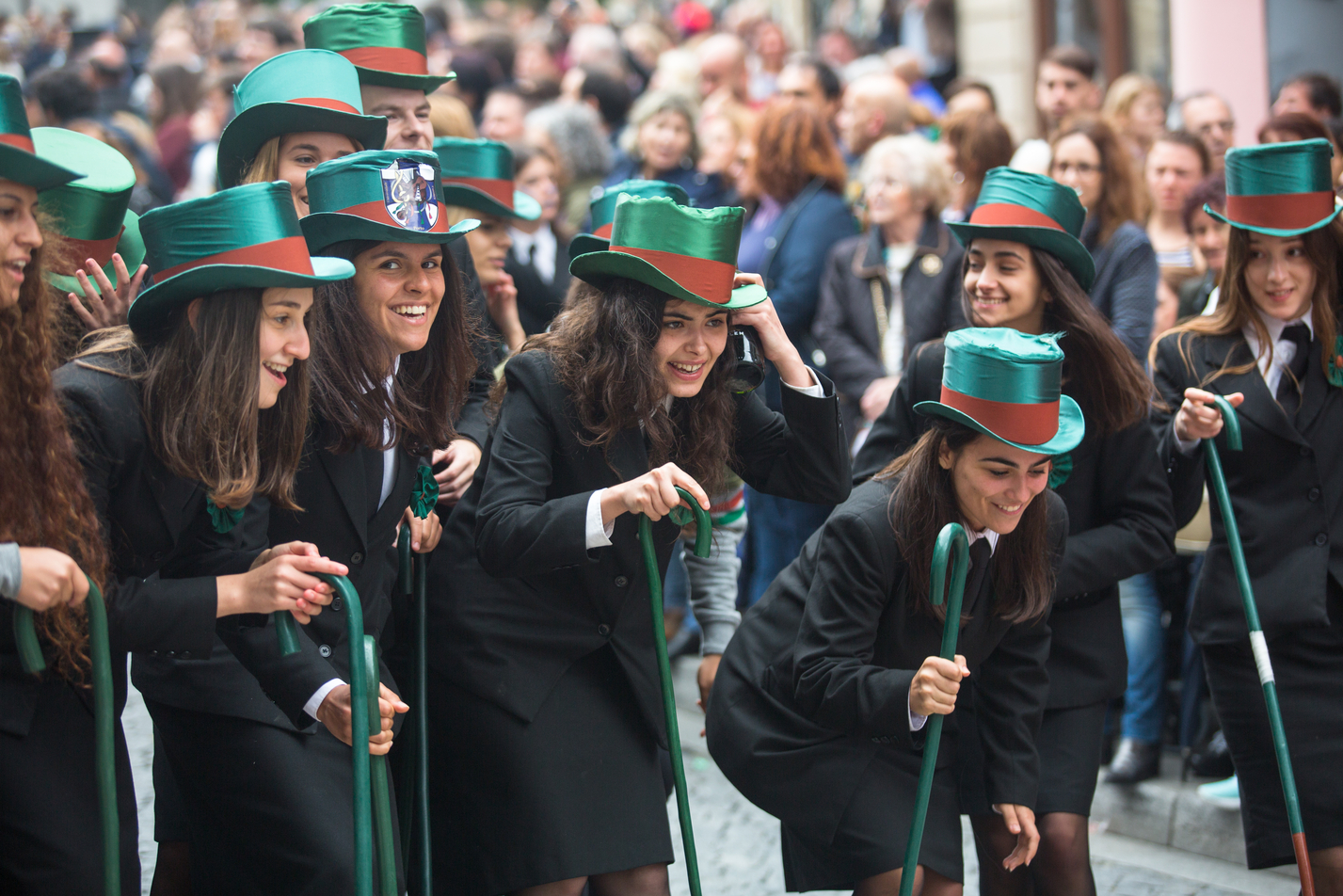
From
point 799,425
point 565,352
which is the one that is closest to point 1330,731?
point 799,425

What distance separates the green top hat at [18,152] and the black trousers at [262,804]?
129 cm

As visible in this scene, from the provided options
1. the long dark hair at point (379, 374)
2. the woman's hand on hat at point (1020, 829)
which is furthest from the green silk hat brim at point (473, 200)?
A: the woman's hand on hat at point (1020, 829)

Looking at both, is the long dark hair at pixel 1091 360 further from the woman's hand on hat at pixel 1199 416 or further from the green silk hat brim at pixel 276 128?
the green silk hat brim at pixel 276 128

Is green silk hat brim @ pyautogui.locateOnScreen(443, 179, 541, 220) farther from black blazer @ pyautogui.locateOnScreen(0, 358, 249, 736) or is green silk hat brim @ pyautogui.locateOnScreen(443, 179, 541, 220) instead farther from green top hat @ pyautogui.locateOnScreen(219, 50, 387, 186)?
black blazer @ pyautogui.locateOnScreen(0, 358, 249, 736)

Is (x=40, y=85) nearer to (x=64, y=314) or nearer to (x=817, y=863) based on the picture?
(x=64, y=314)

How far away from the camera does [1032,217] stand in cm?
423

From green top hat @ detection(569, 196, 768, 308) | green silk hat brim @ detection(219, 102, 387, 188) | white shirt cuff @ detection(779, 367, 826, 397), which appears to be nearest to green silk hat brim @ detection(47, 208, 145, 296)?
green silk hat brim @ detection(219, 102, 387, 188)

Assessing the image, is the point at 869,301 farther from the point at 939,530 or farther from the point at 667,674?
the point at 667,674

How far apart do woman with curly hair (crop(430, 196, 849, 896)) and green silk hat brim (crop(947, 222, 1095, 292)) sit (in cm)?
77

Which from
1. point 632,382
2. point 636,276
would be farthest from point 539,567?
point 636,276

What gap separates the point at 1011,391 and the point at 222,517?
1.79m

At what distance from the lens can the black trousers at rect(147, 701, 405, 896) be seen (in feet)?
10.7

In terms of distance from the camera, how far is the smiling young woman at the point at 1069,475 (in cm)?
384

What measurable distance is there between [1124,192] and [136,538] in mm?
4295
